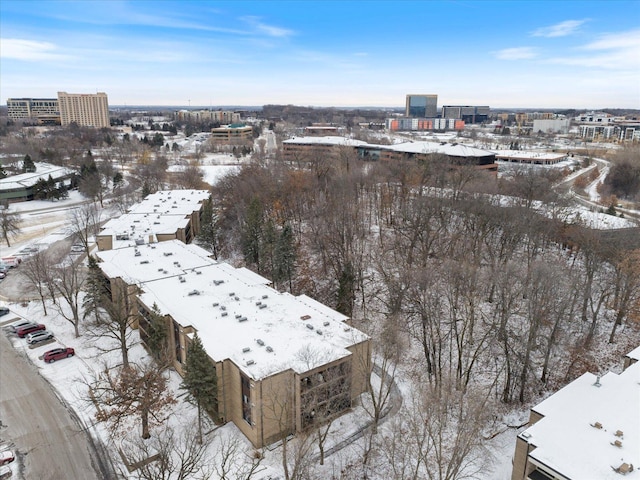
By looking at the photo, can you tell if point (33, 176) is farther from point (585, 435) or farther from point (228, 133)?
point (585, 435)

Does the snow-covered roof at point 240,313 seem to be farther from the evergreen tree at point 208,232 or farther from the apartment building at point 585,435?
the apartment building at point 585,435

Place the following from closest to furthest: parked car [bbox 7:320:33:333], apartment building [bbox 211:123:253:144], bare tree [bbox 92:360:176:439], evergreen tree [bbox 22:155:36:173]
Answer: bare tree [bbox 92:360:176:439] < parked car [bbox 7:320:33:333] < evergreen tree [bbox 22:155:36:173] < apartment building [bbox 211:123:253:144]

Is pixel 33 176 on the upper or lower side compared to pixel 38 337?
upper

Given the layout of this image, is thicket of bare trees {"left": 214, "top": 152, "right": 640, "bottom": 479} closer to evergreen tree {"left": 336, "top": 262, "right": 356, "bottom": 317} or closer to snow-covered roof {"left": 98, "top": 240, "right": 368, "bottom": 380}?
evergreen tree {"left": 336, "top": 262, "right": 356, "bottom": 317}

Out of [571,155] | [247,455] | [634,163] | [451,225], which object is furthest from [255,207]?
[571,155]

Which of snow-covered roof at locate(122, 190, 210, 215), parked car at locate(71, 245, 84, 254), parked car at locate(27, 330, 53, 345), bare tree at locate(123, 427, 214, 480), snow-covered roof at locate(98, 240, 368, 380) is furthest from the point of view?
snow-covered roof at locate(122, 190, 210, 215)

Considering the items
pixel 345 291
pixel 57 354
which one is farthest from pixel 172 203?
pixel 345 291


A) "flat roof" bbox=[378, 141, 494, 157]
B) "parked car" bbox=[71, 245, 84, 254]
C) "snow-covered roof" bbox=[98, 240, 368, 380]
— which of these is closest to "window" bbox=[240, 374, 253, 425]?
"snow-covered roof" bbox=[98, 240, 368, 380]
